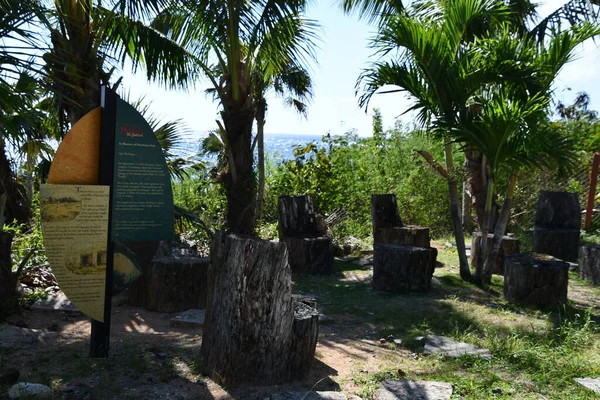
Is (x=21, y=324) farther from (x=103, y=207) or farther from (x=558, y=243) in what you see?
(x=558, y=243)

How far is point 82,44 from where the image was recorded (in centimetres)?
733

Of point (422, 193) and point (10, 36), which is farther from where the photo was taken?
point (422, 193)

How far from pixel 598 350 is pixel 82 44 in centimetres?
627

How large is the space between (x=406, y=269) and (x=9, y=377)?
4.62 meters

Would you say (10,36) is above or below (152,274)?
above

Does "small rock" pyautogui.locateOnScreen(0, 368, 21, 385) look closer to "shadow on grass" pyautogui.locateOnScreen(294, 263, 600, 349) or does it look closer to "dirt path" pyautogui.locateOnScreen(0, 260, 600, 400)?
"dirt path" pyautogui.locateOnScreen(0, 260, 600, 400)

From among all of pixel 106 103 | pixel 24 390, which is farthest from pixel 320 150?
pixel 24 390

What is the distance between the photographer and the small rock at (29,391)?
377 centimetres

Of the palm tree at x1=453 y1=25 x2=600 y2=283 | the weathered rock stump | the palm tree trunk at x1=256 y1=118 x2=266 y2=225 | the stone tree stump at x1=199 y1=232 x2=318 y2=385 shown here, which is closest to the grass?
the stone tree stump at x1=199 y1=232 x2=318 y2=385

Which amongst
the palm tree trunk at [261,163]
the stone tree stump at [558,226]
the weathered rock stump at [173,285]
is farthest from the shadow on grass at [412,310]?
the palm tree trunk at [261,163]

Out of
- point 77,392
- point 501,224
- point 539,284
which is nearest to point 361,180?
point 501,224

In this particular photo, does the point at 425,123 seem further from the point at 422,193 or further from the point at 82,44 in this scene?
the point at 422,193

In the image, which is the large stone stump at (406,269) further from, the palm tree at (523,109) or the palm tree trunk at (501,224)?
the palm tree at (523,109)

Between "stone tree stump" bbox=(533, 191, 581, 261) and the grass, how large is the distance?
4.46 feet
